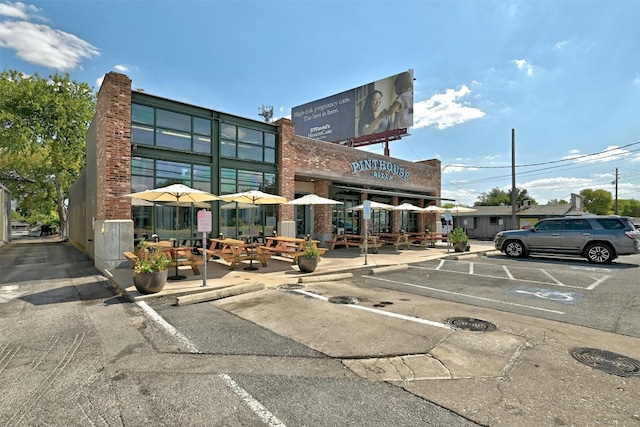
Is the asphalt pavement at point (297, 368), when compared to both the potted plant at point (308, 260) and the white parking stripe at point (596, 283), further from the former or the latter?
the white parking stripe at point (596, 283)

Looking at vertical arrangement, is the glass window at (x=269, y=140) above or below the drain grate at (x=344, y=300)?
above

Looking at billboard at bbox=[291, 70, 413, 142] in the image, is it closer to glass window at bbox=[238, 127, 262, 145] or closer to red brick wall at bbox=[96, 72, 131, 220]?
glass window at bbox=[238, 127, 262, 145]

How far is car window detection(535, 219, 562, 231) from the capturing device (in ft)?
44.7

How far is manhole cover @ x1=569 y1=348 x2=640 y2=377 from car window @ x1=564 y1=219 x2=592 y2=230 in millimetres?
11139

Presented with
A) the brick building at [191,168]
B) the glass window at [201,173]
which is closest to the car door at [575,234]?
the brick building at [191,168]

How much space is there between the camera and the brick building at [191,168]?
10398 millimetres

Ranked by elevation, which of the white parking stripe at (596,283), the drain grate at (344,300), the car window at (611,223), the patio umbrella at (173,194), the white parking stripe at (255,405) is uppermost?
the patio umbrella at (173,194)

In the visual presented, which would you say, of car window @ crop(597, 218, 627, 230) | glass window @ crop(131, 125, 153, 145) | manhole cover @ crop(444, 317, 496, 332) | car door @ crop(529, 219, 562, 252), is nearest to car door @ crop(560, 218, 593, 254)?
car door @ crop(529, 219, 562, 252)

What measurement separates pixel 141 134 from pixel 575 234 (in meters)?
16.8

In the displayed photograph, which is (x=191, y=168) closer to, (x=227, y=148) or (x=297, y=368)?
(x=227, y=148)

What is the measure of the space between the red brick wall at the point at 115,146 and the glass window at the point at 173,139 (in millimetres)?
1088

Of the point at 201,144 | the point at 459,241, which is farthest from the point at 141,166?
the point at 459,241

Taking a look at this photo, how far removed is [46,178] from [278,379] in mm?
37247

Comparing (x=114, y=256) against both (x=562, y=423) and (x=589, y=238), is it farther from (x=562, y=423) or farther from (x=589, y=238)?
(x=589, y=238)
